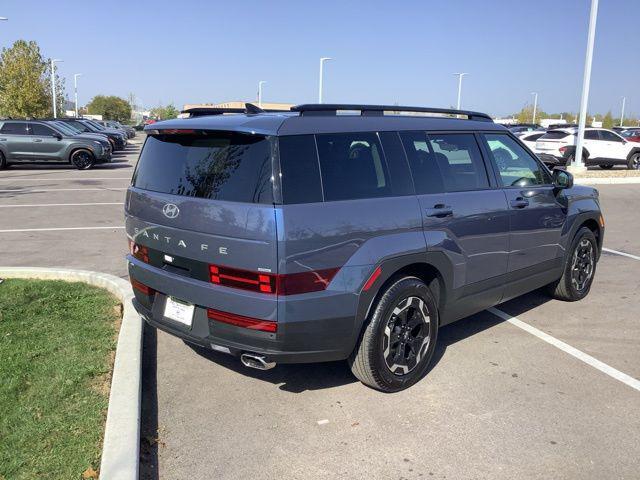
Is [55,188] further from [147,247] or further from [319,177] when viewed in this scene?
[319,177]

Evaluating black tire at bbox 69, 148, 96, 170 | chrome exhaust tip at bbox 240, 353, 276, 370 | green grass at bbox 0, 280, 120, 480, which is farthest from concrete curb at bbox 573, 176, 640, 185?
chrome exhaust tip at bbox 240, 353, 276, 370

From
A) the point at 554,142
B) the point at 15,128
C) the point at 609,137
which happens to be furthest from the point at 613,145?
the point at 15,128

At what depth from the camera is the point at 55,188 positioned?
49.4 ft

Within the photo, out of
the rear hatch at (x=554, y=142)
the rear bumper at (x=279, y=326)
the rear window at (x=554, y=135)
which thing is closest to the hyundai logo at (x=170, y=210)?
the rear bumper at (x=279, y=326)

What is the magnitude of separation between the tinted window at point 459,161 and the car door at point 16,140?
765 inches

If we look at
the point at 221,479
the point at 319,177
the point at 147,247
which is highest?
the point at 319,177

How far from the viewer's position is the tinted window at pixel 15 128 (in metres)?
20.0

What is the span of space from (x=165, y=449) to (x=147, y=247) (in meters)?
1.39

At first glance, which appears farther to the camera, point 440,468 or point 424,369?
point 424,369

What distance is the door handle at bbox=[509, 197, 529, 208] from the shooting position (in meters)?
4.79

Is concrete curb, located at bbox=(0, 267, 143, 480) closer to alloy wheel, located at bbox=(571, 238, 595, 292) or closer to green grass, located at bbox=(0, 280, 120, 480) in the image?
green grass, located at bbox=(0, 280, 120, 480)

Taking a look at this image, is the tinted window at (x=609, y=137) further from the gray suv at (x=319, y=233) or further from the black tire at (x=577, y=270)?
the gray suv at (x=319, y=233)

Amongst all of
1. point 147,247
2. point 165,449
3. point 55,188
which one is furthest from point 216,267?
point 55,188

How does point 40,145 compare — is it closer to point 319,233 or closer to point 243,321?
point 243,321
